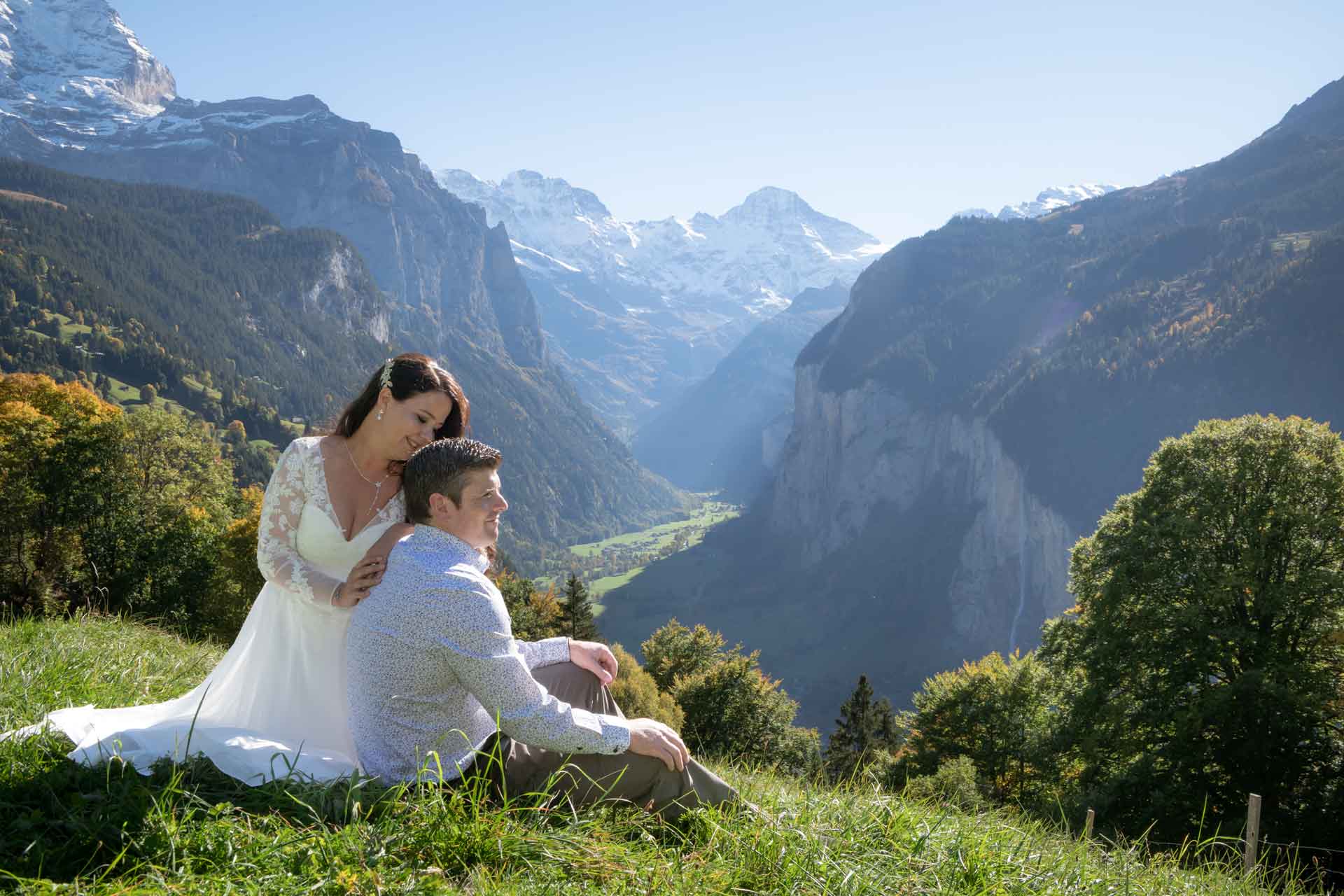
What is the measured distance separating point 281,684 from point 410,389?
179 cm

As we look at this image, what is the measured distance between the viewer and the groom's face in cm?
322

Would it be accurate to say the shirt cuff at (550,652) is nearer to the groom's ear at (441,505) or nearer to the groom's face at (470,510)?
the groom's face at (470,510)

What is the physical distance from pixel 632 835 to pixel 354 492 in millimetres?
2682

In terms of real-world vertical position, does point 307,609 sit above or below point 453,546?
below

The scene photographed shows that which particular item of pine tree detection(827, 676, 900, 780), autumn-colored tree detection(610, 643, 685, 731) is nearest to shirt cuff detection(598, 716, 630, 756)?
autumn-colored tree detection(610, 643, 685, 731)

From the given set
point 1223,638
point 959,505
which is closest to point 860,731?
point 1223,638

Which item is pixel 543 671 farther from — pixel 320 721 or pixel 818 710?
pixel 818 710

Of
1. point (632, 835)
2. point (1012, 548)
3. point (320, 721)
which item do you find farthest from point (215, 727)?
point (1012, 548)

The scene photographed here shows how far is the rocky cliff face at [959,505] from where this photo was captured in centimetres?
12194

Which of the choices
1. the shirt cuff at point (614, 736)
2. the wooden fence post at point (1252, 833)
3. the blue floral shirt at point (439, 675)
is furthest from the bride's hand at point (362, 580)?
the wooden fence post at point (1252, 833)

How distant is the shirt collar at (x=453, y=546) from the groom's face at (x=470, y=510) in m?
0.05

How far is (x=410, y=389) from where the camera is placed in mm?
4660

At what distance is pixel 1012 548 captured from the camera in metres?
132

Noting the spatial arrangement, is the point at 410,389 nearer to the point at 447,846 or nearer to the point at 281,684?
the point at 281,684
